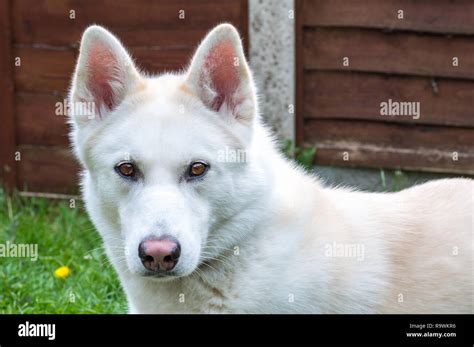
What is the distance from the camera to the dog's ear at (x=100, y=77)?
404 cm

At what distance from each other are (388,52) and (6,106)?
108 inches

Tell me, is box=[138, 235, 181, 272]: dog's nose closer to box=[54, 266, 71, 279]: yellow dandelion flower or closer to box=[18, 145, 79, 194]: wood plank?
box=[54, 266, 71, 279]: yellow dandelion flower

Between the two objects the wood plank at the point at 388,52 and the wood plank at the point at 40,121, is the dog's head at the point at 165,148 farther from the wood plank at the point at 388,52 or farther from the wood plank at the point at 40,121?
the wood plank at the point at 40,121

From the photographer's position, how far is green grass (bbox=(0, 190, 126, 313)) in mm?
5531

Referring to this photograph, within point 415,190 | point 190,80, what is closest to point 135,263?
point 190,80

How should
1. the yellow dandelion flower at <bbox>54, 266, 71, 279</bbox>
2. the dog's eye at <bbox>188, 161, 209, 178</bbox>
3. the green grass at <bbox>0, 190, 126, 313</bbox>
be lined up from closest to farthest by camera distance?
the dog's eye at <bbox>188, 161, 209, 178</bbox> → the green grass at <bbox>0, 190, 126, 313</bbox> → the yellow dandelion flower at <bbox>54, 266, 71, 279</bbox>

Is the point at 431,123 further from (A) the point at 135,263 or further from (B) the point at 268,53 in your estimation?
(A) the point at 135,263

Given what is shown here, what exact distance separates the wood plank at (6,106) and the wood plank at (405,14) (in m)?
2.20

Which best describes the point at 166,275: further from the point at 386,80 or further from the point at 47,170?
the point at 47,170

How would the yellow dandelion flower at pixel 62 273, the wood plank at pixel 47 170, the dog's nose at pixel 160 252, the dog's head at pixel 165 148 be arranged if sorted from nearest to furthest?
the dog's nose at pixel 160 252
the dog's head at pixel 165 148
the yellow dandelion flower at pixel 62 273
the wood plank at pixel 47 170

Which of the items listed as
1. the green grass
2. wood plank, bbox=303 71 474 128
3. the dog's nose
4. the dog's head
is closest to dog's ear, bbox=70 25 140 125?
the dog's head

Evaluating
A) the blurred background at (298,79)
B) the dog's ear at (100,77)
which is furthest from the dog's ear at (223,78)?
the blurred background at (298,79)

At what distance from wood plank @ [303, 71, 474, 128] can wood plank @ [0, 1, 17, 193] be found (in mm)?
2117

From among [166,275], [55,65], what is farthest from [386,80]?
[166,275]
